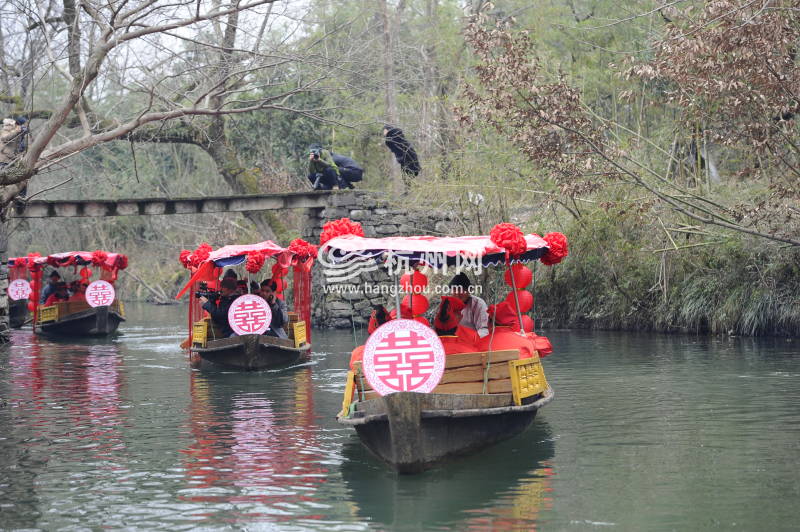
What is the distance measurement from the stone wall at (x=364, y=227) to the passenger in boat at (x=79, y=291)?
6.24 metres

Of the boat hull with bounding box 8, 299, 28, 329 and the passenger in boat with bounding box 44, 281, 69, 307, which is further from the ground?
the passenger in boat with bounding box 44, 281, 69, 307

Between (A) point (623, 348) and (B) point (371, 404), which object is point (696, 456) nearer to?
(B) point (371, 404)

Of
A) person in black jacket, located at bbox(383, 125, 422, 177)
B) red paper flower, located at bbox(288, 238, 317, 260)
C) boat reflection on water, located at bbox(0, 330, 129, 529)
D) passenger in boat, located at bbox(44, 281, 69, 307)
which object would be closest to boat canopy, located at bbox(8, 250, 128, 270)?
passenger in boat, located at bbox(44, 281, 69, 307)

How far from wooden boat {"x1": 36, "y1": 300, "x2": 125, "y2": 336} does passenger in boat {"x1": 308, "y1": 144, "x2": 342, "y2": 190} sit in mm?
6056

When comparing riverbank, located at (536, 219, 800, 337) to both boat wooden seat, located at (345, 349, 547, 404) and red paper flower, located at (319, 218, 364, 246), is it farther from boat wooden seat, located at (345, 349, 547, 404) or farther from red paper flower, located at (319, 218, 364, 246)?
red paper flower, located at (319, 218, 364, 246)

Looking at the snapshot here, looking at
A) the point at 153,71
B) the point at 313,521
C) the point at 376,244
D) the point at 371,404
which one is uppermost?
the point at 153,71

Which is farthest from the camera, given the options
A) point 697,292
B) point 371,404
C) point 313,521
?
point 697,292

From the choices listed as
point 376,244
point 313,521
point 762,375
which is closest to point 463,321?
point 376,244

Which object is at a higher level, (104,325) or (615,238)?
(615,238)

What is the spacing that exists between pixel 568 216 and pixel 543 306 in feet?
7.66

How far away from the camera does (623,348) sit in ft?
63.9

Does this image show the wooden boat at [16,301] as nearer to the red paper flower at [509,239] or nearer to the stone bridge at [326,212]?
the stone bridge at [326,212]

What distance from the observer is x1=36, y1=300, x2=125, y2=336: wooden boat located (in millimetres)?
25906

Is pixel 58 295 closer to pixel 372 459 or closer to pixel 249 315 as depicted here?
pixel 249 315
